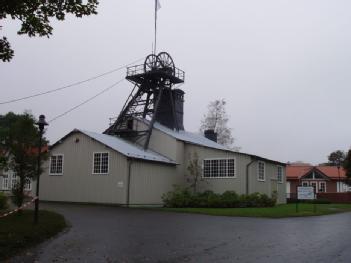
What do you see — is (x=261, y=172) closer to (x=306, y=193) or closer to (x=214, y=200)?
(x=214, y=200)

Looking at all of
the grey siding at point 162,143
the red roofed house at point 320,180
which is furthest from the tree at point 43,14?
the red roofed house at point 320,180

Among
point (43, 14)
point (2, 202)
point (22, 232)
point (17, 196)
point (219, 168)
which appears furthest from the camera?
point (219, 168)

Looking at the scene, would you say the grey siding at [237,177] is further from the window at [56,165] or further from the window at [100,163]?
the window at [56,165]

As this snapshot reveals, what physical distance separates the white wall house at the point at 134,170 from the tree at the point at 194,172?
359 mm

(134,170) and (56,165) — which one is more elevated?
(56,165)

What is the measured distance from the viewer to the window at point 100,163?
1302 inches

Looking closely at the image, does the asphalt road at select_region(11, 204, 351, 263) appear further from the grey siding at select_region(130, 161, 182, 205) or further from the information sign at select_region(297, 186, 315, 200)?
the grey siding at select_region(130, 161, 182, 205)

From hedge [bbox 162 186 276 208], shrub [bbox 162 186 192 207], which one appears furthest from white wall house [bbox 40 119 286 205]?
hedge [bbox 162 186 276 208]

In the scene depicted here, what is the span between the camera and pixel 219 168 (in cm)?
3572

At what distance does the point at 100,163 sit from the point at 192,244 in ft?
70.0

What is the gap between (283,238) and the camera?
47.2 ft

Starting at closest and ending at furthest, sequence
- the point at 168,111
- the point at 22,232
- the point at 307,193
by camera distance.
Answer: the point at 22,232 < the point at 307,193 < the point at 168,111

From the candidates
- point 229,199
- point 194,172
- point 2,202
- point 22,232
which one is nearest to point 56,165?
point 194,172

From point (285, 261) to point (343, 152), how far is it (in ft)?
331
